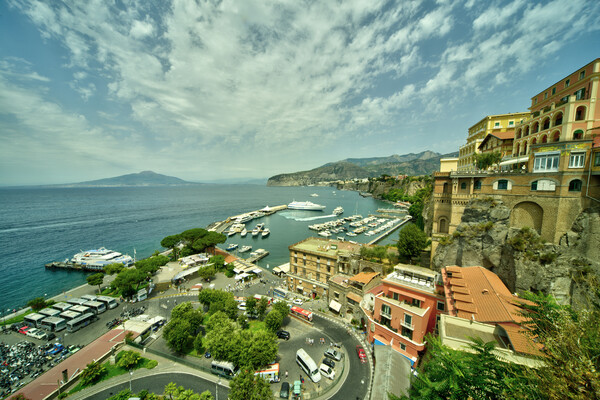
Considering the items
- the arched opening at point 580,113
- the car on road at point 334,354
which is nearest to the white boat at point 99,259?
the car on road at point 334,354

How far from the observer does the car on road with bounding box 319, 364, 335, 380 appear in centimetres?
1623

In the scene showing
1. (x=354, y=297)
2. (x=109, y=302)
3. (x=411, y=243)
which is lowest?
(x=109, y=302)

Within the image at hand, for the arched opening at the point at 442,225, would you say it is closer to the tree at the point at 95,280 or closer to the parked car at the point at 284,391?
the parked car at the point at 284,391

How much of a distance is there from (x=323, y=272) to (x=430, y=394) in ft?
77.2

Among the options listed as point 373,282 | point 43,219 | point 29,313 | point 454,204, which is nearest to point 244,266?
point 373,282

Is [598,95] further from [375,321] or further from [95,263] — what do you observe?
[95,263]

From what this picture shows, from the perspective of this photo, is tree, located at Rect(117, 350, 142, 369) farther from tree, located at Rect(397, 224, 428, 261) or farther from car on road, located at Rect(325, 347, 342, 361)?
tree, located at Rect(397, 224, 428, 261)

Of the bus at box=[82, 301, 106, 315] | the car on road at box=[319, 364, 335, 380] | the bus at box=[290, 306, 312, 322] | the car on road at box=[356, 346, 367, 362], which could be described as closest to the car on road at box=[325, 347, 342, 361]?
the car on road at box=[319, 364, 335, 380]

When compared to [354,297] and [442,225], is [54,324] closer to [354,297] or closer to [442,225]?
[354,297]

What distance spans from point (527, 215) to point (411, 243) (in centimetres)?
1309

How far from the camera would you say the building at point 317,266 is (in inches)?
1145

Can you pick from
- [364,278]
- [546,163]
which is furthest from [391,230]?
[546,163]

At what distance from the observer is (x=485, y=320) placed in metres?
12.4

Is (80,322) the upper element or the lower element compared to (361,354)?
lower
